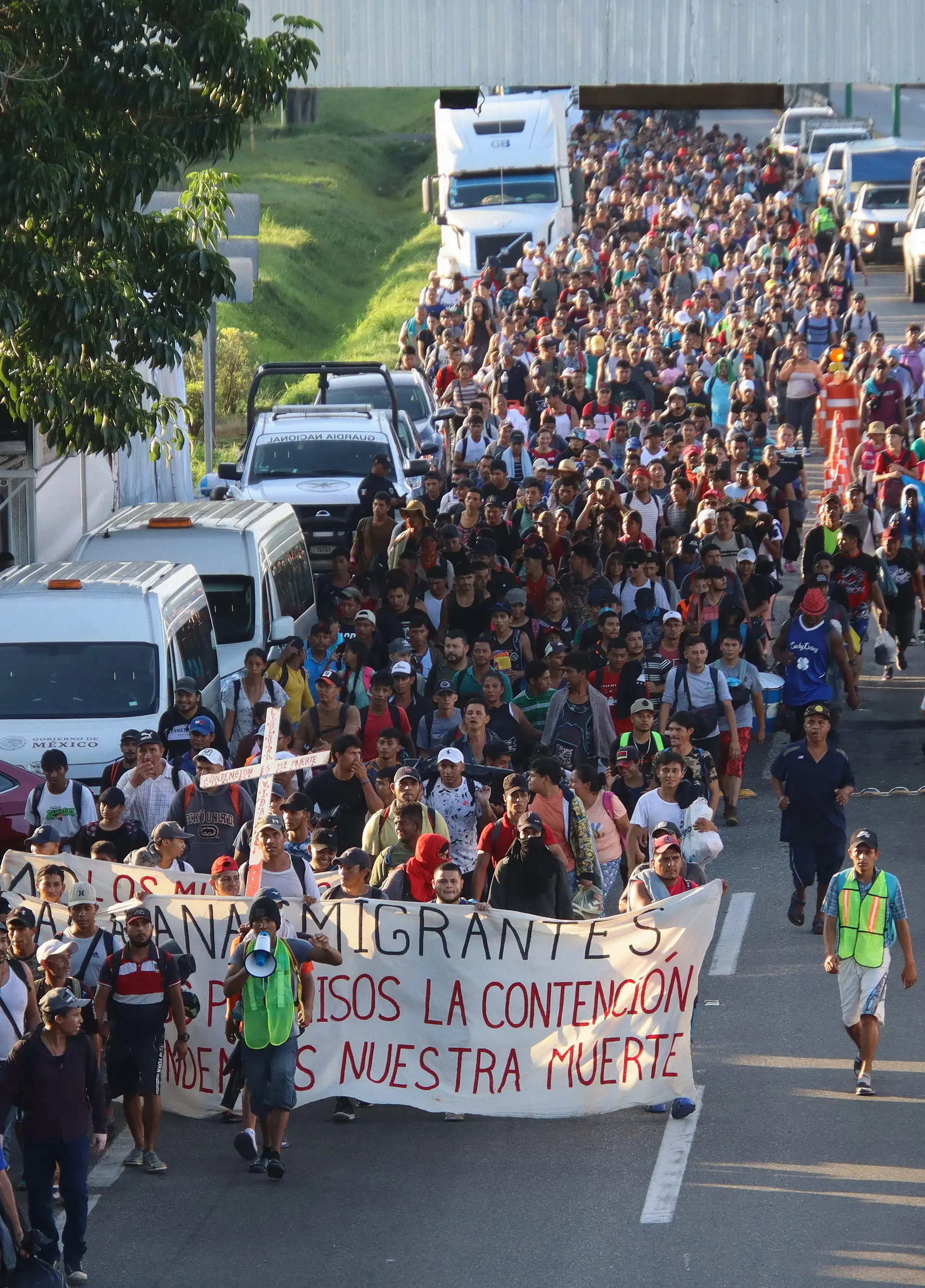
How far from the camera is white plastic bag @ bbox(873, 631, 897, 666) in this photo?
62.7 feet

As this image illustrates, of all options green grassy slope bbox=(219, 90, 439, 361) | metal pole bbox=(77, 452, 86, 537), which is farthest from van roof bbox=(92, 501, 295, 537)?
green grassy slope bbox=(219, 90, 439, 361)

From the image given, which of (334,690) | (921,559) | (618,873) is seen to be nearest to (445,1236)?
(618,873)

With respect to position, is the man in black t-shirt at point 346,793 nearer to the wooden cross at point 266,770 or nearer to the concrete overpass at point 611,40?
the wooden cross at point 266,770

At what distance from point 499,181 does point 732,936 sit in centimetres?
2975

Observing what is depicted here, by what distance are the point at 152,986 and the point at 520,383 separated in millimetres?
18903

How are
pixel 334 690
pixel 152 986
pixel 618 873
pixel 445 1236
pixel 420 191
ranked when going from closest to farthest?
pixel 445 1236 → pixel 152 986 → pixel 618 873 → pixel 334 690 → pixel 420 191

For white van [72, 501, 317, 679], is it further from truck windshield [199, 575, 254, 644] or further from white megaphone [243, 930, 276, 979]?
white megaphone [243, 930, 276, 979]

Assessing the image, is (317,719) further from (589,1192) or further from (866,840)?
(589,1192)

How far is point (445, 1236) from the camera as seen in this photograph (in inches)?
350

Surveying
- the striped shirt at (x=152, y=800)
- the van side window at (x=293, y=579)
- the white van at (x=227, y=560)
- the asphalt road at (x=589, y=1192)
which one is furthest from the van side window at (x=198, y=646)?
the asphalt road at (x=589, y=1192)

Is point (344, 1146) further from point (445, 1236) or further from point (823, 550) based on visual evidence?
point (823, 550)

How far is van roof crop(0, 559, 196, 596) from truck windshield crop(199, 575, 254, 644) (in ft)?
2.63

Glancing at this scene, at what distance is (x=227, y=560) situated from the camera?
56.1 feet

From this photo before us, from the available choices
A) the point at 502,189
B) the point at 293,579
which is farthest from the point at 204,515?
the point at 502,189
